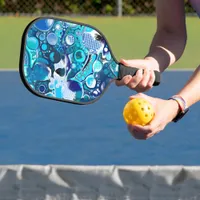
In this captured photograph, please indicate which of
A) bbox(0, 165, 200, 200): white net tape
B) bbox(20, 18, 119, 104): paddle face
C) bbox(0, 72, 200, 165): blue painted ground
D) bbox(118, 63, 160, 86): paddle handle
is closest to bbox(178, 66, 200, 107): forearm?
bbox(118, 63, 160, 86): paddle handle

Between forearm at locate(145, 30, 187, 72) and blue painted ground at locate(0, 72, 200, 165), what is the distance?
7.85ft

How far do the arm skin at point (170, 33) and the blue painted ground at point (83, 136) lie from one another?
2.39 metres

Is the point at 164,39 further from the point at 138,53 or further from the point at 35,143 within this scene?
the point at 138,53

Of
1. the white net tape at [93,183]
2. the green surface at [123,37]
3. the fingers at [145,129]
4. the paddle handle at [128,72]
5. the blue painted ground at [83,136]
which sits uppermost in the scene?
the paddle handle at [128,72]

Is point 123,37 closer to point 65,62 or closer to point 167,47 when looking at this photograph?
point 167,47

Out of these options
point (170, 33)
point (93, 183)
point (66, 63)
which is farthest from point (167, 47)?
point (93, 183)

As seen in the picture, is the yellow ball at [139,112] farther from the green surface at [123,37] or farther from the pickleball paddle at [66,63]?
the green surface at [123,37]

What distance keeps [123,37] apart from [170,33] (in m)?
7.06

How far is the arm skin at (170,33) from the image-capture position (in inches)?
86.0

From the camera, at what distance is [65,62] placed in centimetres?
200

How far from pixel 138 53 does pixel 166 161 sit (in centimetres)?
354

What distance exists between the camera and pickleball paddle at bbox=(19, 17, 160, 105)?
1.93m

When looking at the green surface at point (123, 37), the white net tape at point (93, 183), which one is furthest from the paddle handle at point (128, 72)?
the green surface at point (123, 37)

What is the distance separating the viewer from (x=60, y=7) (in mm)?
11453
